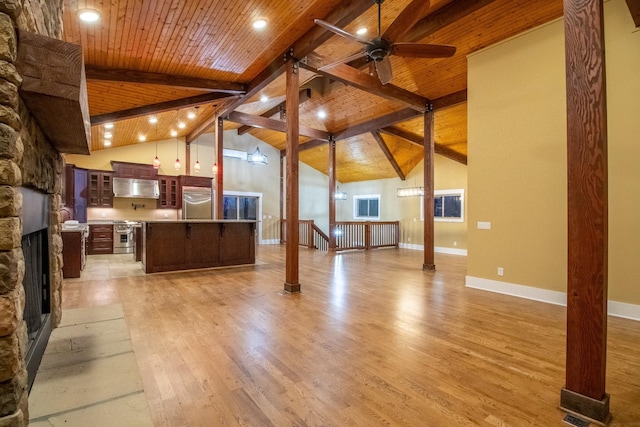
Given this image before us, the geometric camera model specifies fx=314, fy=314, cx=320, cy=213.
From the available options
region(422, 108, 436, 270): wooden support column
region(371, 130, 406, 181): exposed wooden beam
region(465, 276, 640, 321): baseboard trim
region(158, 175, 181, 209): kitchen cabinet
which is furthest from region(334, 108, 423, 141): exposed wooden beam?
region(158, 175, 181, 209): kitchen cabinet

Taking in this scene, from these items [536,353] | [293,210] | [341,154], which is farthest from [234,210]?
[536,353]

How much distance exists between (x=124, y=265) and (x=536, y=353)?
7240 mm

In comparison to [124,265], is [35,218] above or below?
above

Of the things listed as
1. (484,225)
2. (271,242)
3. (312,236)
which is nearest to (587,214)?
(484,225)

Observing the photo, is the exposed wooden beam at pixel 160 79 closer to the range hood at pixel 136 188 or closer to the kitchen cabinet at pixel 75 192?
the kitchen cabinet at pixel 75 192

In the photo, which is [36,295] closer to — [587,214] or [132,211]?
[587,214]

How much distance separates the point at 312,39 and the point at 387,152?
6256 mm

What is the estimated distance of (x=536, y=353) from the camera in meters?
2.67

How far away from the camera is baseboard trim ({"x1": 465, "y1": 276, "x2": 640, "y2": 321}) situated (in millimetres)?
3586

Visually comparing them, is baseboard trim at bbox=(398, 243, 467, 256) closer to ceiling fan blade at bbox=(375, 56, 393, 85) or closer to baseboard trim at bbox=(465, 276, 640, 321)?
baseboard trim at bbox=(465, 276, 640, 321)

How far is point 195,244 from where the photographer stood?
20.6 ft

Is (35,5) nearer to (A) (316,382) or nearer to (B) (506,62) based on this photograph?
(A) (316,382)

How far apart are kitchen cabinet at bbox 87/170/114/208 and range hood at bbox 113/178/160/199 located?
0.18 m

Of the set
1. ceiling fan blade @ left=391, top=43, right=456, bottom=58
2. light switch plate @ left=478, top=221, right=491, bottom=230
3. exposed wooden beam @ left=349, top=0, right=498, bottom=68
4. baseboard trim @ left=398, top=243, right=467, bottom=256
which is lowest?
baseboard trim @ left=398, top=243, right=467, bottom=256
